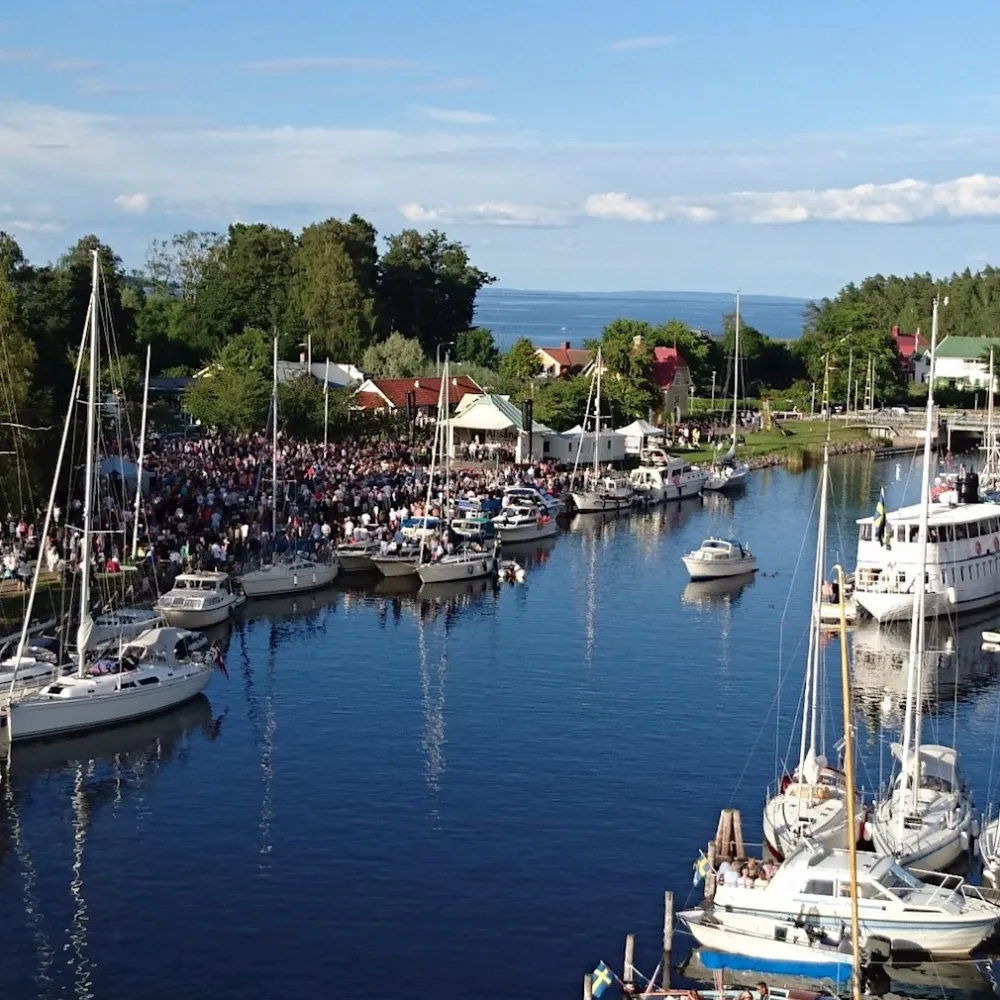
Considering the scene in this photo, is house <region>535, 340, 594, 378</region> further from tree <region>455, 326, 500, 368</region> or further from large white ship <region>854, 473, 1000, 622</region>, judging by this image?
A: large white ship <region>854, 473, 1000, 622</region>

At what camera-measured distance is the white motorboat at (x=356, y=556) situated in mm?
76812

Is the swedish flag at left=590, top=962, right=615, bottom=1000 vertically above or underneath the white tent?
underneath

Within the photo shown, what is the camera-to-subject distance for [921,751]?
42.9 metres

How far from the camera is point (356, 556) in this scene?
76.9 meters

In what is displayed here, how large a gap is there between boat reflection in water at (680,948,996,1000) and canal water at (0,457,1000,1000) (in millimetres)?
1781

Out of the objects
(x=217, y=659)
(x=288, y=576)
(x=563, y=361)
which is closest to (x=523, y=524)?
(x=288, y=576)

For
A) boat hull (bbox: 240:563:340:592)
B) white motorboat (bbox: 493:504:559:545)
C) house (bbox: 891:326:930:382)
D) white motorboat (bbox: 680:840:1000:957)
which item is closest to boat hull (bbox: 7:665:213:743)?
boat hull (bbox: 240:563:340:592)

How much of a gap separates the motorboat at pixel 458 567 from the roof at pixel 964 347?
116146mm

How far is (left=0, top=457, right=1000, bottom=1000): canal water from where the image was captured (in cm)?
3525

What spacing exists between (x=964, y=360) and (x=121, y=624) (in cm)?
14258

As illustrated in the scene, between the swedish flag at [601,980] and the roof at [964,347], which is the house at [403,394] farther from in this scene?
the swedish flag at [601,980]

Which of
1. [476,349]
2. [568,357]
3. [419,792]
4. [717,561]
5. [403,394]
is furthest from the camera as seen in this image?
[568,357]

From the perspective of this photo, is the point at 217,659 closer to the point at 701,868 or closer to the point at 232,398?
the point at 701,868

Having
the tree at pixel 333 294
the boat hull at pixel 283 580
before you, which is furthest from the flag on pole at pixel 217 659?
the tree at pixel 333 294
